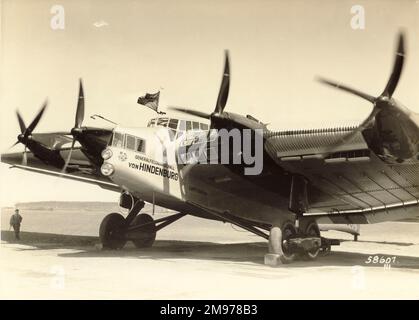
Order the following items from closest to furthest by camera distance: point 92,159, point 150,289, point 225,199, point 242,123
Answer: point 150,289 → point 242,123 → point 92,159 → point 225,199

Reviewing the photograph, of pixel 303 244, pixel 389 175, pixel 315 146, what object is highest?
pixel 315 146

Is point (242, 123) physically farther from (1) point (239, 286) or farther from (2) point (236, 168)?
(1) point (239, 286)

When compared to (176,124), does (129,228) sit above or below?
below

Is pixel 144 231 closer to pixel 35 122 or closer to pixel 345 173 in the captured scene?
pixel 35 122

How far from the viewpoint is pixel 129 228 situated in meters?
20.3

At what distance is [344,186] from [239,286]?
709 cm

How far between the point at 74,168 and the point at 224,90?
8065mm

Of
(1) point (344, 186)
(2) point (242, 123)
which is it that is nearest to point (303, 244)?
(1) point (344, 186)

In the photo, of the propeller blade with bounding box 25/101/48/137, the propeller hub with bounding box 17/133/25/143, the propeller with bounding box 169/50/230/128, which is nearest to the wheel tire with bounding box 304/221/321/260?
the propeller with bounding box 169/50/230/128

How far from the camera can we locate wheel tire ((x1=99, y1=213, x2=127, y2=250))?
19781mm

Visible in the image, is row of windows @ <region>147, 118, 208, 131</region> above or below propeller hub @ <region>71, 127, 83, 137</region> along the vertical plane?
above

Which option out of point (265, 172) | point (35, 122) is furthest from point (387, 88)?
point (35, 122)

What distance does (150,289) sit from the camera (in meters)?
11.4

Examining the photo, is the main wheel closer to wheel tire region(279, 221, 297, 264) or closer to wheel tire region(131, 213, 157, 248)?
wheel tire region(279, 221, 297, 264)
